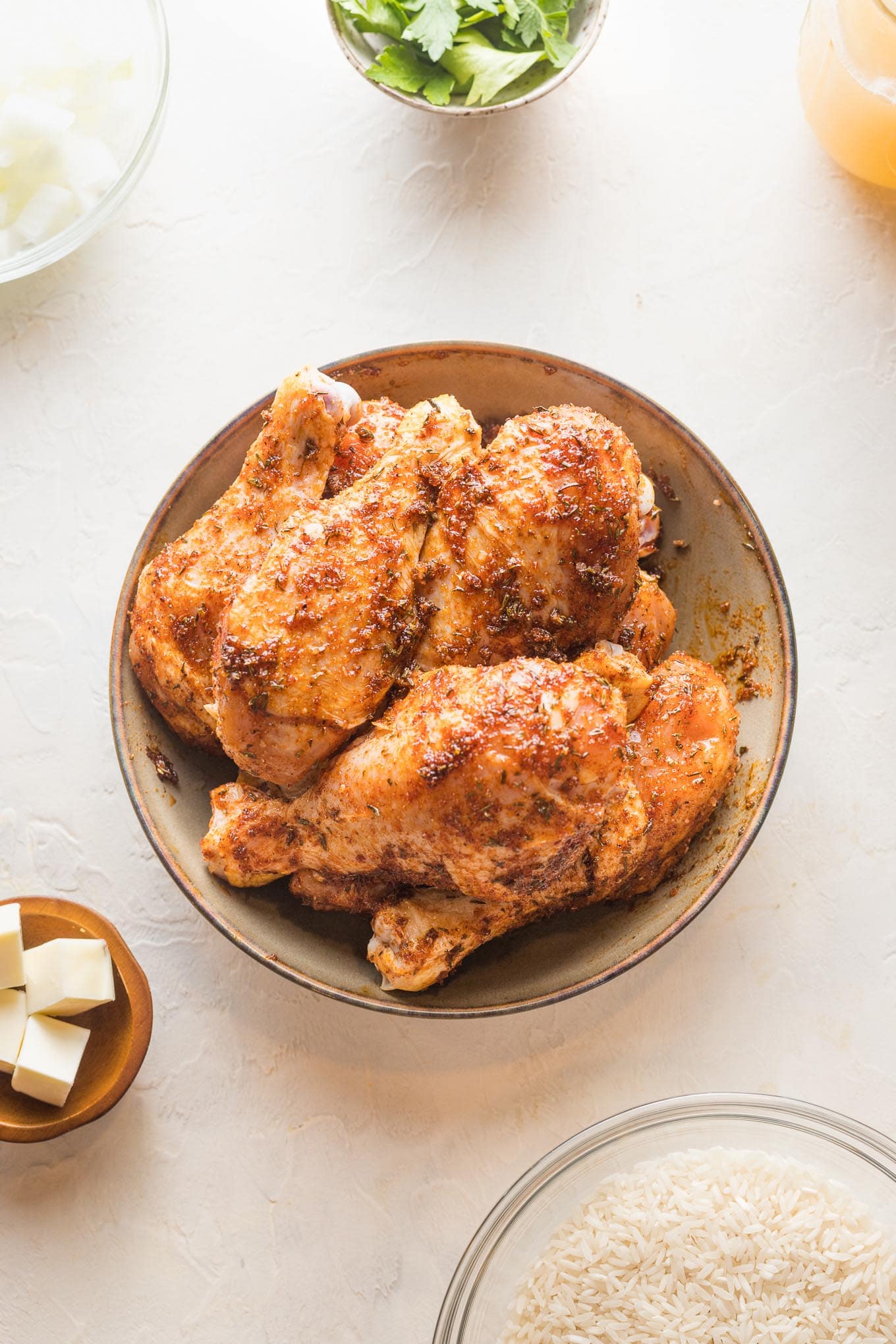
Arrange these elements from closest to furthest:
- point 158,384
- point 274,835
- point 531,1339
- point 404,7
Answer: point 274,835 < point 531,1339 < point 404,7 < point 158,384

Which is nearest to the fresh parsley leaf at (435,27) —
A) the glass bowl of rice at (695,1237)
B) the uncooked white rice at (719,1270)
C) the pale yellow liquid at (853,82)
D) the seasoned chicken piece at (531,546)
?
the pale yellow liquid at (853,82)

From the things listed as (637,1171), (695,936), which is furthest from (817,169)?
(637,1171)

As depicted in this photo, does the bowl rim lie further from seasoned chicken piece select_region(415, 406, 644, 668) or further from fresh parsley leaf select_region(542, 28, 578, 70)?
seasoned chicken piece select_region(415, 406, 644, 668)

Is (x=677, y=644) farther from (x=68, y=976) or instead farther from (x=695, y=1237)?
(x=68, y=976)

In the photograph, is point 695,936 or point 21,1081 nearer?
point 21,1081

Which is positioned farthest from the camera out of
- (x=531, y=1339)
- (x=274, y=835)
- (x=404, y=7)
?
(x=404, y=7)

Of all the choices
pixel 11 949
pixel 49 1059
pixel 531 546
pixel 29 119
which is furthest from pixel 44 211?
pixel 49 1059

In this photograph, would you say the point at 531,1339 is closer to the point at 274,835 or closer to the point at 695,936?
the point at 695,936
